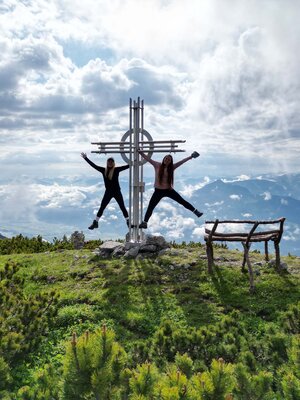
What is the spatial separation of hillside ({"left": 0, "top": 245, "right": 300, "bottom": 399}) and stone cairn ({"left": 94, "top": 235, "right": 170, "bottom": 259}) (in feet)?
1.48

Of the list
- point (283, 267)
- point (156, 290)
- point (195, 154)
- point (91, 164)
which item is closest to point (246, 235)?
point (283, 267)

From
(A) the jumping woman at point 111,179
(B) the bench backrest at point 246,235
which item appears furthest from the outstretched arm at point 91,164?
(B) the bench backrest at point 246,235

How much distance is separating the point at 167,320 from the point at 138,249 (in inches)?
332

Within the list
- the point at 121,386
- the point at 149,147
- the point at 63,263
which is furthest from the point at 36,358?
the point at 149,147

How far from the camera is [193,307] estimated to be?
1192 centimetres

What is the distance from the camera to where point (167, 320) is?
26.4 ft

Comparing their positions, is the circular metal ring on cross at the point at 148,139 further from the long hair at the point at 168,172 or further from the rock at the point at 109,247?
the rock at the point at 109,247

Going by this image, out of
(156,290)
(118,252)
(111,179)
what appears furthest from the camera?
(111,179)

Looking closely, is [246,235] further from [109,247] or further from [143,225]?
[109,247]

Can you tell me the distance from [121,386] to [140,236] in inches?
475

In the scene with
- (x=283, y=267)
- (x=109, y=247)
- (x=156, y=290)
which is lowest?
(x=156, y=290)

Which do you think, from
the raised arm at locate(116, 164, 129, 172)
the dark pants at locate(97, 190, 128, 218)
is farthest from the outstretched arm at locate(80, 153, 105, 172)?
the dark pants at locate(97, 190, 128, 218)

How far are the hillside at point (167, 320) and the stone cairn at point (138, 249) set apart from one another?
Answer: 0.45 meters

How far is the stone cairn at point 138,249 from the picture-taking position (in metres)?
16.3
